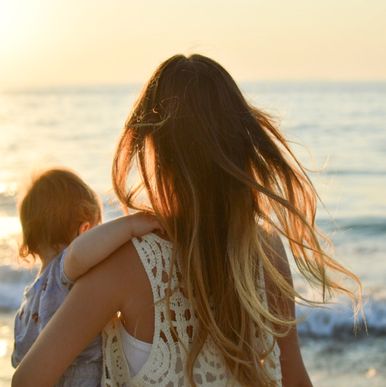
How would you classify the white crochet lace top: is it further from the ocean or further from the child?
the ocean

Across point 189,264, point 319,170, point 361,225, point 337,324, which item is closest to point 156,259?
point 189,264

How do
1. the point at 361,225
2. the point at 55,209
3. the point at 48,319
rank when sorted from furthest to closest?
the point at 361,225 < the point at 55,209 < the point at 48,319

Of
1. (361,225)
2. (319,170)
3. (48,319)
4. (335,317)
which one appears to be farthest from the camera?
(361,225)

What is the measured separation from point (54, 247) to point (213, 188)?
83 cm

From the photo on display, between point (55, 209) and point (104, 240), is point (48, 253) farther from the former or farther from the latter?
point (104, 240)

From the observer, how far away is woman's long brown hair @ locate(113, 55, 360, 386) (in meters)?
2.01

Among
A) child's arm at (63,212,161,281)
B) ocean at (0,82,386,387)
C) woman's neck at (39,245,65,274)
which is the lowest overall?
ocean at (0,82,386,387)

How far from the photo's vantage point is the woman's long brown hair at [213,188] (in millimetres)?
2008

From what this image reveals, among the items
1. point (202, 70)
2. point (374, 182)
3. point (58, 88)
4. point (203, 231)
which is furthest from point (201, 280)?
point (58, 88)

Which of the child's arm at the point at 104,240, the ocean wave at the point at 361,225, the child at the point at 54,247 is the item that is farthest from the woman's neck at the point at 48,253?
the ocean wave at the point at 361,225

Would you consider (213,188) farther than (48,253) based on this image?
No

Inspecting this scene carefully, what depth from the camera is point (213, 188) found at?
204 centimetres

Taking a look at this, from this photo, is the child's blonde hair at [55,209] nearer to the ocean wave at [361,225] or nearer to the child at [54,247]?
the child at [54,247]

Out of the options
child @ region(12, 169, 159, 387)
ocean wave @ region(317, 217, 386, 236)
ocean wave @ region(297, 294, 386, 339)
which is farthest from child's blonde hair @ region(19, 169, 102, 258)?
ocean wave @ region(317, 217, 386, 236)
